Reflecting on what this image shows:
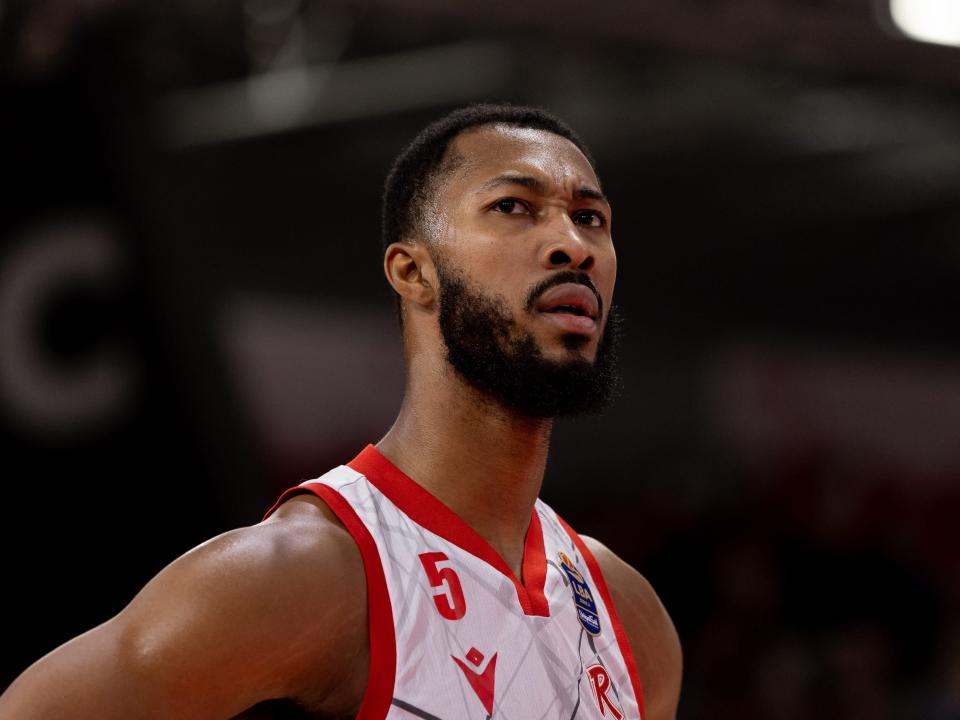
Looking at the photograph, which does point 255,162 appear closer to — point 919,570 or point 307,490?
point 919,570

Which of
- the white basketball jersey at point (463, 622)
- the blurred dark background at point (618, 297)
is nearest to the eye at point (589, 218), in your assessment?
the white basketball jersey at point (463, 622)

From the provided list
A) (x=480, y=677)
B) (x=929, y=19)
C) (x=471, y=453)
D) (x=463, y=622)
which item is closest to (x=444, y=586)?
(x=463, y=622)

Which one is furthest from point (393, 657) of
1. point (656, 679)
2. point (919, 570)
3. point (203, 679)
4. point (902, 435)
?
point (902, 435)

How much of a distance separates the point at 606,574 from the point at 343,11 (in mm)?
4130

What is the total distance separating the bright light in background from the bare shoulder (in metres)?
4.65

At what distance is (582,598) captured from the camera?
2.95 meters

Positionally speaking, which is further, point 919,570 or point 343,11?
point 919,570

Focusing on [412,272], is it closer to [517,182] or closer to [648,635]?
[517,182]

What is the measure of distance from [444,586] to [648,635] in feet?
2.28

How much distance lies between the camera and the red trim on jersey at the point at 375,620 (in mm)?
2410

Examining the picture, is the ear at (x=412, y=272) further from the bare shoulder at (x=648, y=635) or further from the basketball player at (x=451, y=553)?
the bare shoulder at (x=648, y=635)

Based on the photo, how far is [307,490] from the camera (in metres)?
2.71

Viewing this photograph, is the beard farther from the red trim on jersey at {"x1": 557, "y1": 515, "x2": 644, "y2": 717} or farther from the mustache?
the red trim on jersey at {"x1": 557, "y1": 515, "x2": 644, "y2": 717}

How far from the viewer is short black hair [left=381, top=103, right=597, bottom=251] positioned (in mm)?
3023
